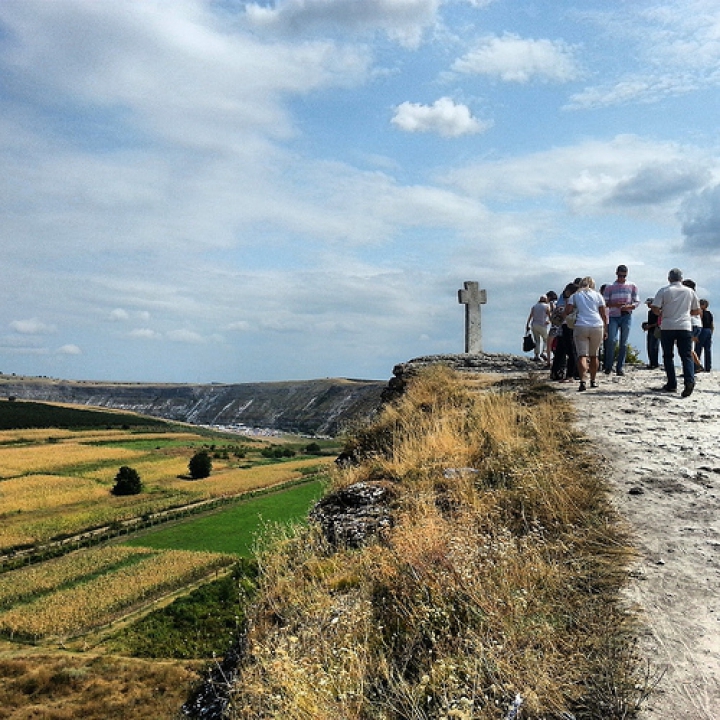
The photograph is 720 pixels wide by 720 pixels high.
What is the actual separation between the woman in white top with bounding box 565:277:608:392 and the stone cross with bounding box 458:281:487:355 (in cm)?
952

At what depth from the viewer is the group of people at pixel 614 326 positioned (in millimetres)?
11797

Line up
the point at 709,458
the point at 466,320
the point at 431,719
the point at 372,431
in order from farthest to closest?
the point at 466,320, the point at 372,431, the point at 709,458, the point at 431,719

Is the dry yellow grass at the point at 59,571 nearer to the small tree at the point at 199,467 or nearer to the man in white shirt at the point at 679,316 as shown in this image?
the small tree at the point at 199,467

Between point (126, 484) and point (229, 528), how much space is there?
2021 cm

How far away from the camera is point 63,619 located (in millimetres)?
30953

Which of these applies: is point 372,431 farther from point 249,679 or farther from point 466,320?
point 466,320

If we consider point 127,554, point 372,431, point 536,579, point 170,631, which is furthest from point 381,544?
point 127,554

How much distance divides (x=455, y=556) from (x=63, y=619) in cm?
3248

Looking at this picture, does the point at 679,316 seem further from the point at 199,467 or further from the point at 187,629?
the point at 199,467

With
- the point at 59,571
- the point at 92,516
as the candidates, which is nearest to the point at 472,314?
the point at 59,571

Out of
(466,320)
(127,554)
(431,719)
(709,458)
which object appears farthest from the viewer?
(127,554)

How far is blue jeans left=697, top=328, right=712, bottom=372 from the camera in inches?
674

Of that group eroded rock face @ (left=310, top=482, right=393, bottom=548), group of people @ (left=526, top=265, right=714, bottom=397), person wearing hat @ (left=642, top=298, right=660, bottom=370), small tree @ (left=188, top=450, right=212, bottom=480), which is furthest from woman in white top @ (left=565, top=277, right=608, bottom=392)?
small tree @ (left=188, top=450, right=212, bottom=480)

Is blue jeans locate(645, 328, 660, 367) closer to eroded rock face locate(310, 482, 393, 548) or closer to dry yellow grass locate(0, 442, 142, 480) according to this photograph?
eroded rock face locate(310, 482, 393, 548)
